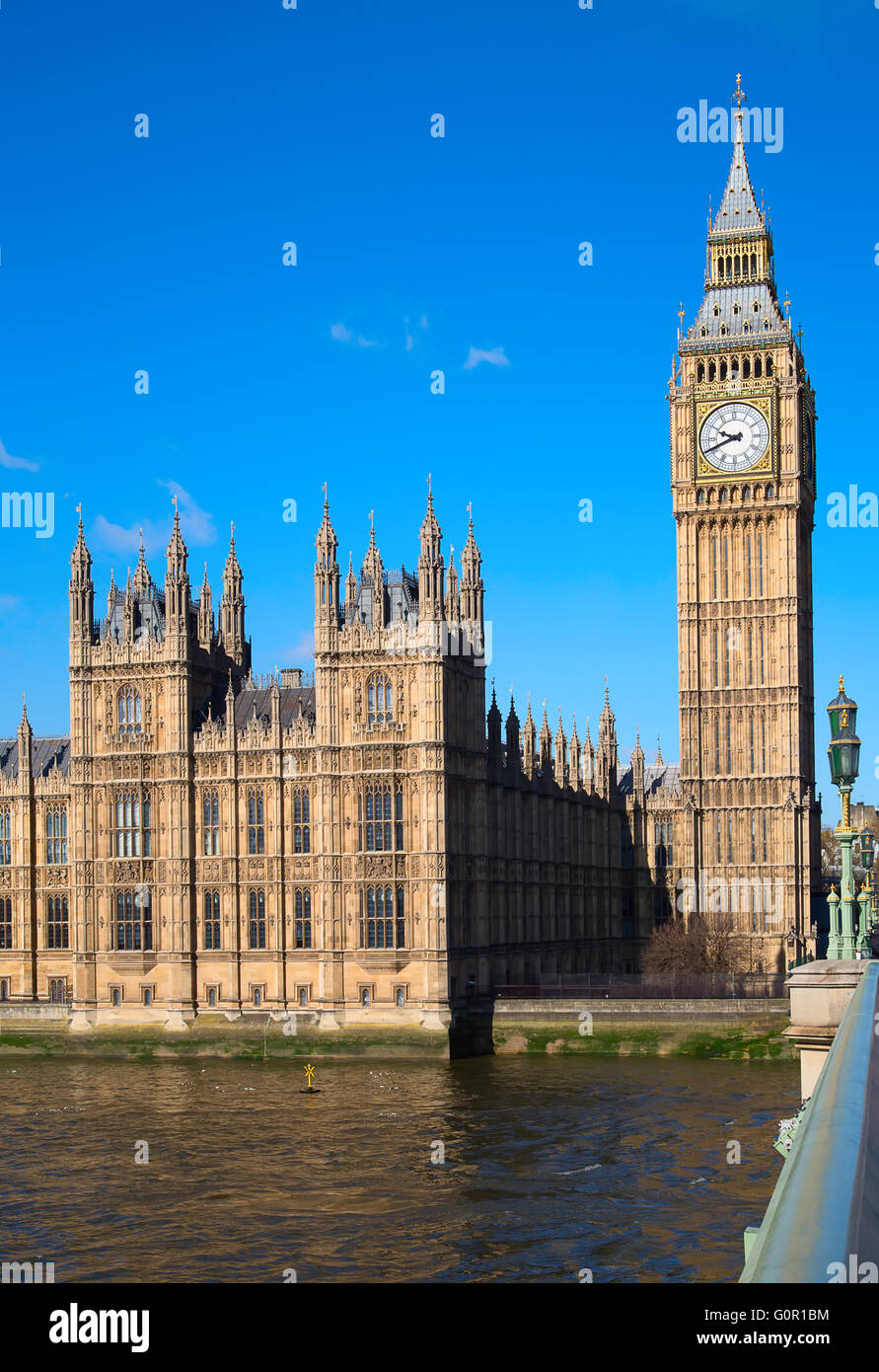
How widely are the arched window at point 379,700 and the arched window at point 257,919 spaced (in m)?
9.69

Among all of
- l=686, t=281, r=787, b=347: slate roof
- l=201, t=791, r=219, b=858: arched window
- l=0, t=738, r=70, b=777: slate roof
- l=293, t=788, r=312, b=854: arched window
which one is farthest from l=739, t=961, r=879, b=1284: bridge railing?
l=686, t=281, r=787, b=347: slate roof

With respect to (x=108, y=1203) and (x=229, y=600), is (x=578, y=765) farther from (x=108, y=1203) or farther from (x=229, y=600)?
(x=108, y=1203)

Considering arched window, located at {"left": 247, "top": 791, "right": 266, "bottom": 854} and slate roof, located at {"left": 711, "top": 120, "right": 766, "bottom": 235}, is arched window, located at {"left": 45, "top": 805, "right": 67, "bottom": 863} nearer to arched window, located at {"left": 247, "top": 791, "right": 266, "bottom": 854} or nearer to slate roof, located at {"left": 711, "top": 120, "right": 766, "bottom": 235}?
arched window, located at {"left": 247, "top": 791, "right": 266, "bottom": 854}

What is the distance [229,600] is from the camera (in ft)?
267

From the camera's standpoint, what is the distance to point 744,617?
103 meters

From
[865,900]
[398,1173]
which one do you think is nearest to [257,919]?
[398,1173]

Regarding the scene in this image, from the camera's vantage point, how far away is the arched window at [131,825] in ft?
243

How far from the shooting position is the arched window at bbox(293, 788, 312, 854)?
7169 centimetres

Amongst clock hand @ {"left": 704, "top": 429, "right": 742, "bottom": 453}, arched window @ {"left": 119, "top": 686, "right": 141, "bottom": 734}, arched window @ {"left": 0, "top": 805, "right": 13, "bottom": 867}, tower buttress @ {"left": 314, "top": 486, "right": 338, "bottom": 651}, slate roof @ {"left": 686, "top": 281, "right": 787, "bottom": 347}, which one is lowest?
arched window @ {"left": 0, "top": 805, "right": 13, "bottom": 867}

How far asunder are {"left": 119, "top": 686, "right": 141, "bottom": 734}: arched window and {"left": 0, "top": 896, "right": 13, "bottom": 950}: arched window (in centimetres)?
1176

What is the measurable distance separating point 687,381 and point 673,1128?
6598cm

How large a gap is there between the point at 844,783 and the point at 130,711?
51.9 meters

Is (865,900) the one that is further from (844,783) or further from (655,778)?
(655,778)
